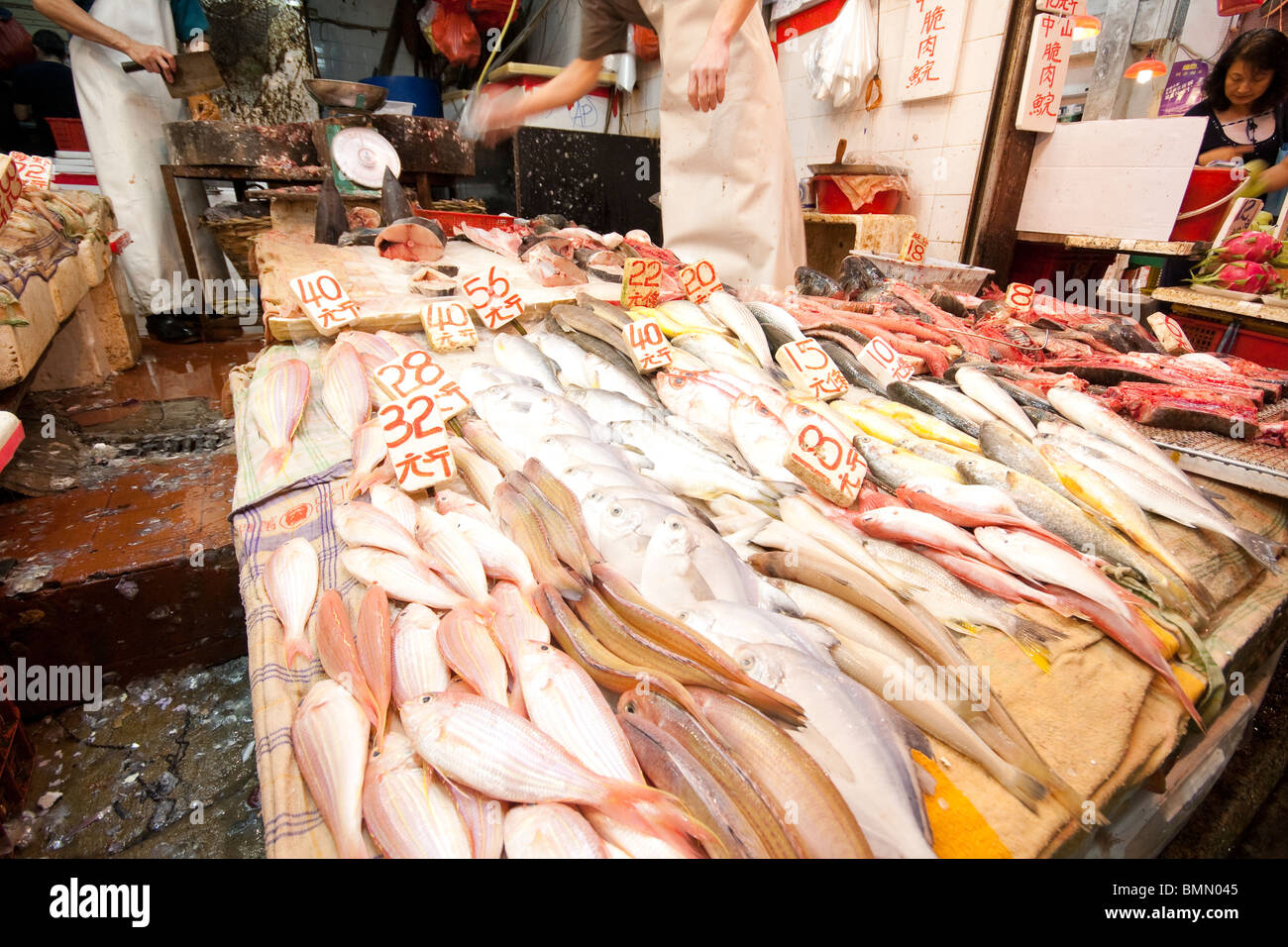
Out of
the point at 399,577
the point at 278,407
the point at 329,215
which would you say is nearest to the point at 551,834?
the point at 399,577

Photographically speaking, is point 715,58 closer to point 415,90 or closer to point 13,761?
point 13,761

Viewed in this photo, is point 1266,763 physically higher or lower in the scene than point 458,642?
lower

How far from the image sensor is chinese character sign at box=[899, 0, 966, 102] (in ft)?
18.7

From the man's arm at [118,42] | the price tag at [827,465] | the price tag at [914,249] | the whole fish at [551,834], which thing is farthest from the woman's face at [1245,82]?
the man's arm at [118,42]

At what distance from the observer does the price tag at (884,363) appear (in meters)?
2.62

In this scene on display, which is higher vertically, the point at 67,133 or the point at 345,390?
the point at 67,133

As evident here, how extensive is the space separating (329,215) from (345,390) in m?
3.14

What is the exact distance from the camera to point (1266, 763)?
2137 mm

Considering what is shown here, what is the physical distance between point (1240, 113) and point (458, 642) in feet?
27.0

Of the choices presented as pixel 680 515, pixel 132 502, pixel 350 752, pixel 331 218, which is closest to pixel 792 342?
pixel 680 515

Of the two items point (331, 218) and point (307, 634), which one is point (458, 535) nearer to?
point (307, 634)

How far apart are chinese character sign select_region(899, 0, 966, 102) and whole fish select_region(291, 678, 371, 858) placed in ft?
24.2

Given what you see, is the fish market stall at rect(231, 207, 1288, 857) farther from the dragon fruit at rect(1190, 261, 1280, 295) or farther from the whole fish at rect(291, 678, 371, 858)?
the dragon fruit at rect(1190, 261, 1280, 295)

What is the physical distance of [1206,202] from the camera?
197 inches
